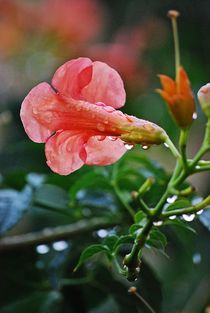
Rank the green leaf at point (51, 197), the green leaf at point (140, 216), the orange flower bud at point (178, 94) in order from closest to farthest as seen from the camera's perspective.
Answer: the orange flower bud at point (178, 94), the green leaf at point (140, 216), the green leaf at point (51, 197)

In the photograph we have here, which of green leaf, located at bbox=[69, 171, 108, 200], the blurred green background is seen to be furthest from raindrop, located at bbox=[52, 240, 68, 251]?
green leaf, located at bbox=[69, 171, 108, 200]

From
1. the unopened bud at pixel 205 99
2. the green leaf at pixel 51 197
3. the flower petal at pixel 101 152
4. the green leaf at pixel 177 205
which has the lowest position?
the green leaf at pixel 51 197

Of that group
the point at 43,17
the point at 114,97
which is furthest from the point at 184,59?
the point at 114,97

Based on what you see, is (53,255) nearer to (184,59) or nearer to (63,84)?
(63,84)

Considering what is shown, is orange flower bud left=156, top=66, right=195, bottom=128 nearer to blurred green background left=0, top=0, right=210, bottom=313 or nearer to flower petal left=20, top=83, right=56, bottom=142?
flower petal left=20, top=83, right=56, bottom=142

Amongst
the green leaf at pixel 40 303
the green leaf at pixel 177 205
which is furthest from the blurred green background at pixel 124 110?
the green leaf at pixel 177 205

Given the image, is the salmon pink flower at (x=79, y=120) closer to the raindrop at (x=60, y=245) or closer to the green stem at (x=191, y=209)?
the green stem at (x=191, y=209)

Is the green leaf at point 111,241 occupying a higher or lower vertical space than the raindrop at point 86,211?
higher
